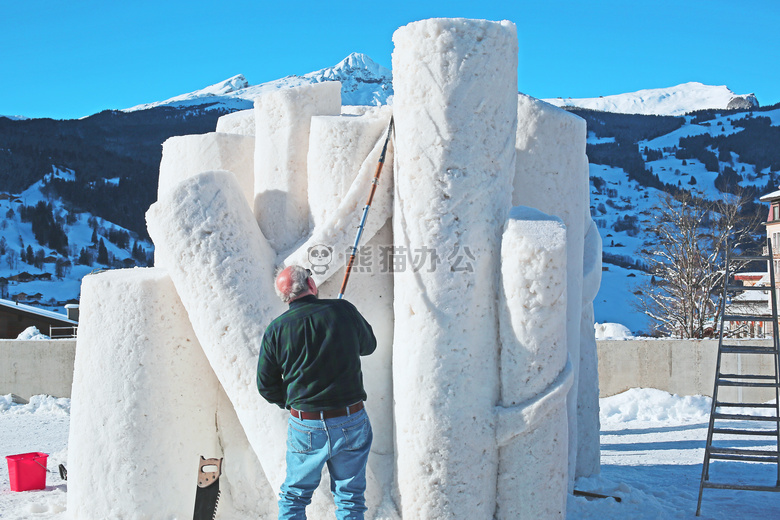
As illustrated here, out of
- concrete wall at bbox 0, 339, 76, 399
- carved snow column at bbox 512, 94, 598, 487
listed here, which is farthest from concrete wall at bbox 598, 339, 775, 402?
concrete wall at bbox 0, 339, 76, 399

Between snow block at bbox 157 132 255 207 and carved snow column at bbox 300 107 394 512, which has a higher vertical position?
snow block at bbox 157 132 255 207

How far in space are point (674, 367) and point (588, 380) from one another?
7410 mm

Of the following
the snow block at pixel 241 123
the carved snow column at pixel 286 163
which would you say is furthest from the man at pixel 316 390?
the snow block at pixel 241 123

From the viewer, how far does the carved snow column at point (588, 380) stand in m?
6.15

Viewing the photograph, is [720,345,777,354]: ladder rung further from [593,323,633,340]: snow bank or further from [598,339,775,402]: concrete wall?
[593,323,633,340]: snow bank

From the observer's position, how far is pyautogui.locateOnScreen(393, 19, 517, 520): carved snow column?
4.23 metres

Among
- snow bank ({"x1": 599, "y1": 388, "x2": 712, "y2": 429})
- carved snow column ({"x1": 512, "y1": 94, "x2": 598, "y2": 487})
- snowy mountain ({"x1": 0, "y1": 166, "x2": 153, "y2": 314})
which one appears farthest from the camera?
snowy mountain ({"x1": 0, "y1": 166, "x2": 153, "y2": 314})

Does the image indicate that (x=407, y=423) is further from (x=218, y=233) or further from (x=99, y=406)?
(x=99, y=406)

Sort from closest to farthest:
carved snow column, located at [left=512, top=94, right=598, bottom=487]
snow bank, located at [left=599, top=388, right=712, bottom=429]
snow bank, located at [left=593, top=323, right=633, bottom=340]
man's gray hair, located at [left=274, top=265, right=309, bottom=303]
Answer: man's gray hair, located at [left=274, top=265, right=309, bottom=303]
carved snow column, located at [left=512, top=94, right=598, bottom=487]
snow bank, located at [left=599, top=388, right=712, bottom=429]
snow bank, located at [left=593, top=323, right=633, bottom=340]

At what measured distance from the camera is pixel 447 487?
4.21m

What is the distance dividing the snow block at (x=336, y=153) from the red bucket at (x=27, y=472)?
3.32m

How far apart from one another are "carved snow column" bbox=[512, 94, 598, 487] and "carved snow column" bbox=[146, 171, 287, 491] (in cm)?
211

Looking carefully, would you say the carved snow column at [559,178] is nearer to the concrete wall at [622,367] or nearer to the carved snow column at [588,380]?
the carved snow column at [588,380]

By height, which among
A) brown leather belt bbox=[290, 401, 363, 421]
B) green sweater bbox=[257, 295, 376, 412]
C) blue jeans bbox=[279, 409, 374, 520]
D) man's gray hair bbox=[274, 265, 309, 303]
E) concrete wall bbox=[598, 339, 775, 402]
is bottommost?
concrete wall bbox=[598, 339, 775, 402]
